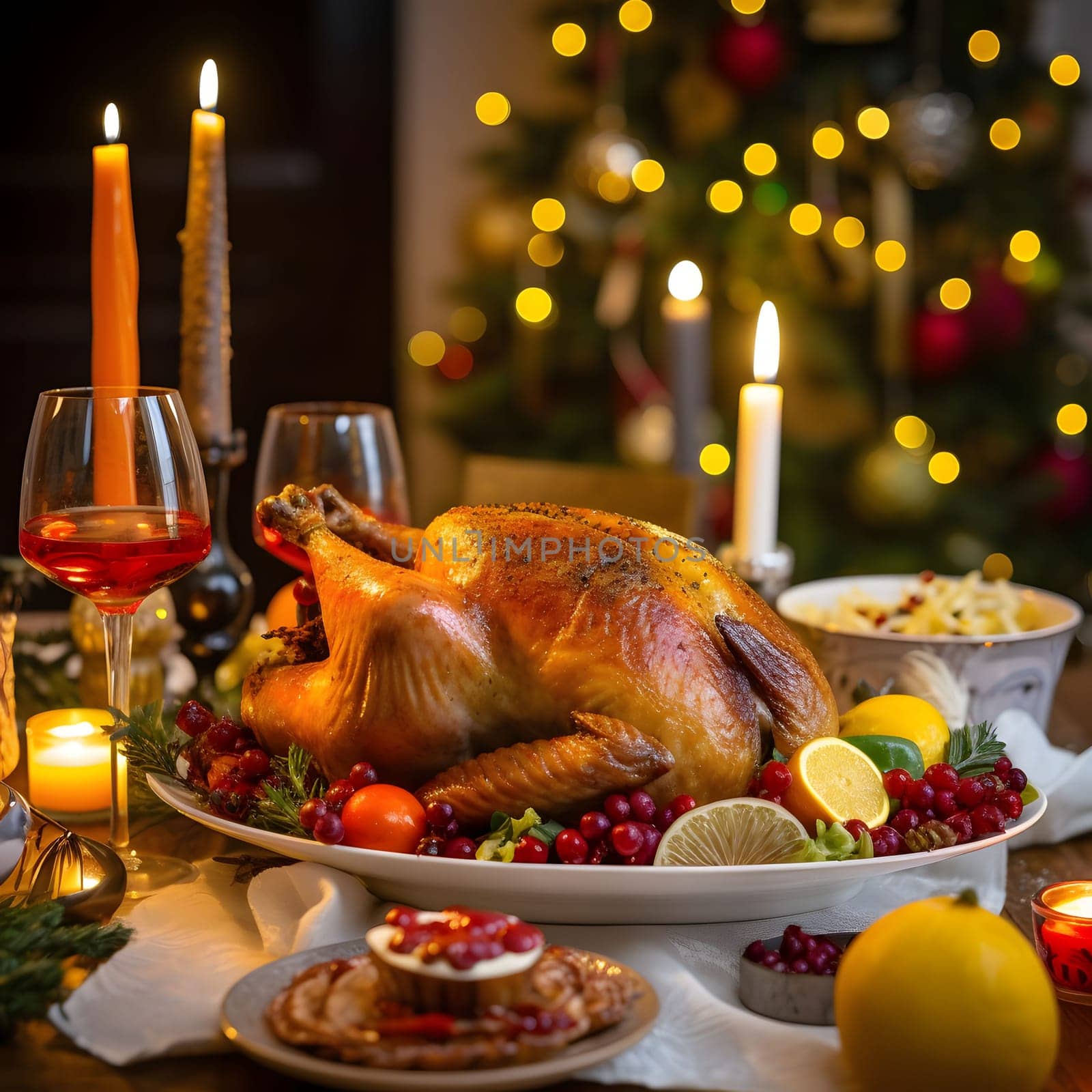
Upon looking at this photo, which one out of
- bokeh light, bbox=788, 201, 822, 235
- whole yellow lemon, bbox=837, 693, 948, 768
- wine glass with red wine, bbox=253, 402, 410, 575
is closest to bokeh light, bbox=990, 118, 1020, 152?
bokeh light, bbox=788, 201, 822, 235

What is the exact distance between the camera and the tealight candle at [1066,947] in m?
1.02

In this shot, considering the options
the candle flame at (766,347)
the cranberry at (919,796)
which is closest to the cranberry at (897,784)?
the cranberry at (919,796)

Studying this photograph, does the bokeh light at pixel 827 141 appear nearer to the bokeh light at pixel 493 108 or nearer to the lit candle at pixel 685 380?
the bokeh light at pixel 493 108

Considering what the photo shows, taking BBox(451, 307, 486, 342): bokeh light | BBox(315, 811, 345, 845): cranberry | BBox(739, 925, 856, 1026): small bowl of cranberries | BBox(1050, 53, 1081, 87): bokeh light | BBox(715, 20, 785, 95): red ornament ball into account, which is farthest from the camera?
BBox(451, 307, 486, 342): bokeh light

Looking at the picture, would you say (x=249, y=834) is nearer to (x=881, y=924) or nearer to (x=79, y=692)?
(x=881, y=924)

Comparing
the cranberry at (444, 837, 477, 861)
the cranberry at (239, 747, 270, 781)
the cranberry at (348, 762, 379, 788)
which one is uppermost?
the cranberry at (348, 762, 379, 788)

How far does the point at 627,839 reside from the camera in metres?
1.07

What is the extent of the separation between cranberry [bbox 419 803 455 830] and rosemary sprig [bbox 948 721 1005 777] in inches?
18.8

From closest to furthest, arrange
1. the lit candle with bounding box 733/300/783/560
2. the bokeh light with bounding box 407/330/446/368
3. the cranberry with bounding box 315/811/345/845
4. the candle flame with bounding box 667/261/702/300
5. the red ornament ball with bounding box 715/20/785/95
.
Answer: the cranberry with bounding box 315/811/345/845 → the lit candle with bounding box 733/300/783/560 → the candle flame with bounding box 667/261/702/300 → the red ornament ball with bounding box 715/20/785/95 → the bokeh light with bounding box 407/330/446/368

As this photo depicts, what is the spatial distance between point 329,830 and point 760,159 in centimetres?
310

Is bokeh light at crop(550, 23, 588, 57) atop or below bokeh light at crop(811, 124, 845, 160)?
atop

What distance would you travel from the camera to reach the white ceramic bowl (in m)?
1.51

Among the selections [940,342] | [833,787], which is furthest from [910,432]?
[833,787]

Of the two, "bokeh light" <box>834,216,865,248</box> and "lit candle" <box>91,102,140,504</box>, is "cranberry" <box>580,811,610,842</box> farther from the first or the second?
"bokeh light" <box>834,216,865,248</box>
